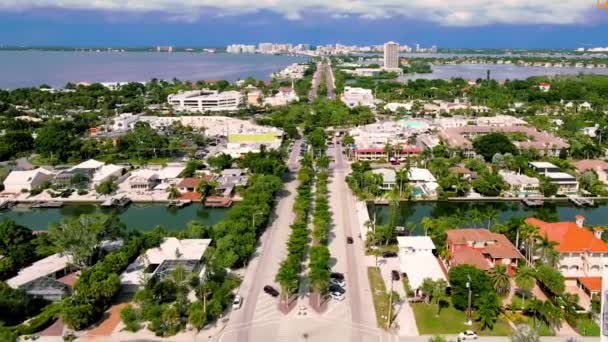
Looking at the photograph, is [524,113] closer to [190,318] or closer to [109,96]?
[190,318]

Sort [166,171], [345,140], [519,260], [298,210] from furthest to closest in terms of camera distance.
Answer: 1. [345,140]
2. [166,171]
3. [298,210]
4. [519,260]

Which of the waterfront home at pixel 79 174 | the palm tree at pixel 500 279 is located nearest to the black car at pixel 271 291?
the palm tree at pixel 500 279

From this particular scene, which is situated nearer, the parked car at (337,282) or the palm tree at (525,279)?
the palm tree at (525,279)

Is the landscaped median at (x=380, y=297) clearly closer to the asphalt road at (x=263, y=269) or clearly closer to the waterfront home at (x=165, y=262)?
the asphalt road at (x=263, y=269)

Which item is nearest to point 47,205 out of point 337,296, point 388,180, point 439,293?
point 337,296

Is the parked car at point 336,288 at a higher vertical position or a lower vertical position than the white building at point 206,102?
lower

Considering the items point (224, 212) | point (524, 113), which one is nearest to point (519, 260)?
point (224, 212)
